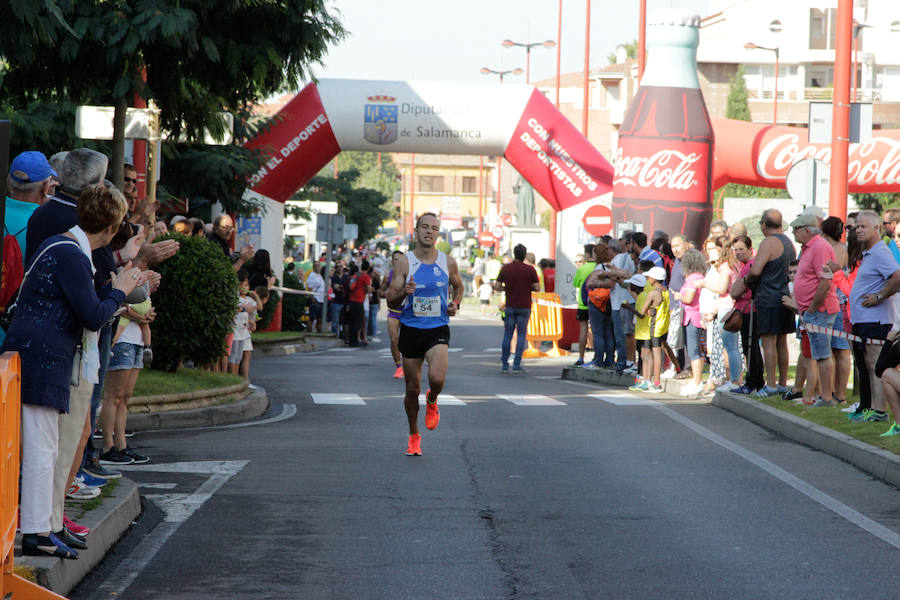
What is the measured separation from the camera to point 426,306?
11.1m

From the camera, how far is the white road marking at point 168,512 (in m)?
6.41

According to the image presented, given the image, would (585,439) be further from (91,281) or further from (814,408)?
(91,281)

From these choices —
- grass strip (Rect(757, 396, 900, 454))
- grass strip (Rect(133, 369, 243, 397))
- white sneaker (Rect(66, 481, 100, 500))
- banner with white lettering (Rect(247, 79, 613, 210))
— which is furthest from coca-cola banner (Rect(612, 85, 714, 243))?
white sneaker (Rect(66, 481, 100, 500))

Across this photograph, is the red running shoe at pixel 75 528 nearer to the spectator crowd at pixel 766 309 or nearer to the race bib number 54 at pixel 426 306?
the race bib number 54 at pixel 426 306

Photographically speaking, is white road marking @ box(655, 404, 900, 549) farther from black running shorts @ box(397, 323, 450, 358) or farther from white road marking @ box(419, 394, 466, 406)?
white road marking @ box(419, 394, 466, 406)

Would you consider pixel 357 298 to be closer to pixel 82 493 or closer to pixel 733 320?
pixel 733 320

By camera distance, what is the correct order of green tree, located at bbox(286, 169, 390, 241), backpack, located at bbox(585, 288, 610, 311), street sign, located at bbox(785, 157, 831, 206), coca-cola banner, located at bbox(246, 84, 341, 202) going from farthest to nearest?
green tree, located at bbox(286, 169, 390, 241)
coca-cola banner, located at bbox(246, 84, 341, 202)
backpack, located at bbox(585, 288, 610, 311)
street sign, located at bbox(785, 157, 831, 206)

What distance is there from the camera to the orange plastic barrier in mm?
5340

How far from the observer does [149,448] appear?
442 inches

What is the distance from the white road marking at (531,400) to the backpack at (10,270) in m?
10.2

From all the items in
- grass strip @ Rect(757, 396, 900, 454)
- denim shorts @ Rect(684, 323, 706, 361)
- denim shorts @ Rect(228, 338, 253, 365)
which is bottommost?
grass strip @ Rect(757, 396, 900, 454)

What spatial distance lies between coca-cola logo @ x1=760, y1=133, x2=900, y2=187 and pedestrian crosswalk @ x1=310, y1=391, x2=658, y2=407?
12106 mm

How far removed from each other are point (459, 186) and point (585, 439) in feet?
418

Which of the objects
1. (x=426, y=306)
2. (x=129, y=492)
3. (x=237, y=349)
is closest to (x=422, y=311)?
(x=426, y=306)
